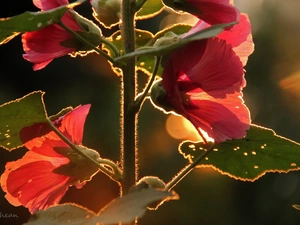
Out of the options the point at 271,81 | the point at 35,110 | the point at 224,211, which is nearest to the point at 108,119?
the point at 224,211

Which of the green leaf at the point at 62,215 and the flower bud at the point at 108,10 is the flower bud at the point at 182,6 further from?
the green leaf at the point at 62,215

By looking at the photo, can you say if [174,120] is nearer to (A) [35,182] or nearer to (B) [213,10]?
(A) [35,182]

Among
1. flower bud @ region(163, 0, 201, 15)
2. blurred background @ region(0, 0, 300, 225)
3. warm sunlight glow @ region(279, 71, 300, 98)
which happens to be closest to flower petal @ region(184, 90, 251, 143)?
flower bud @ region(163, 0, 201, 15)

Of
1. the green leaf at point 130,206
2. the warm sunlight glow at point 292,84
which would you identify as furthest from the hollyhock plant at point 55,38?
the warm sunlight glow at point 292,84

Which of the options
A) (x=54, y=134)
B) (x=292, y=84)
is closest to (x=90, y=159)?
(x=54, y=134)

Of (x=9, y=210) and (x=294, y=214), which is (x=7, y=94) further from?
(x=294, y=214)

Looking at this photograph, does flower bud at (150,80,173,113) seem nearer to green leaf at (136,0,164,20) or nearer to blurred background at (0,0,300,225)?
green leaf at (136,0,164,20)
